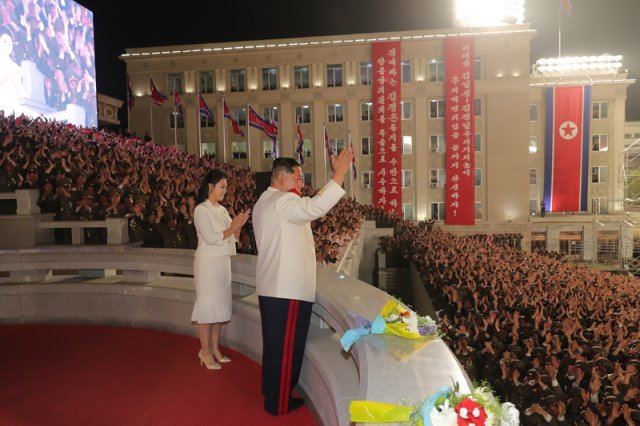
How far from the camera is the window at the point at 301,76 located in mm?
36000

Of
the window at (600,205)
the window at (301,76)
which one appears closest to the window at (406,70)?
the window at (301,76)

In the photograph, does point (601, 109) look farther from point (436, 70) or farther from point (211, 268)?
point (211, 268)

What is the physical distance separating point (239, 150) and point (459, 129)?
49.5ft

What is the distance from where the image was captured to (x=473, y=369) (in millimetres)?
5934

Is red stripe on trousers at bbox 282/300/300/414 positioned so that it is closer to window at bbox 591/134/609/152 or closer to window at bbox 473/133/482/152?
window at bbox 473/133/482/152

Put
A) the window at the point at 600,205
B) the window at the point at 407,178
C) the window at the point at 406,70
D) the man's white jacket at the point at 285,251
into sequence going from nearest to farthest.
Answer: the man's white jacket at the point at 285,251, the window at the point at 406,70, the window at the point at 407,178, the window at the point at 600,205

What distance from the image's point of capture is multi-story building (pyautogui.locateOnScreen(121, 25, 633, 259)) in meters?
34.4

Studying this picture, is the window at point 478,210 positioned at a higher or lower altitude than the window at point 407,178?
lower

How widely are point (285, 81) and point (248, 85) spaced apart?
8.50ft

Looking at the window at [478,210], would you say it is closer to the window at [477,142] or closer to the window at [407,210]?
the window at [477,142]

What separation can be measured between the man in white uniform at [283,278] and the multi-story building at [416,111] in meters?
30.7

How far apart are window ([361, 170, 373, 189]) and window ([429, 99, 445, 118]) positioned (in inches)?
221

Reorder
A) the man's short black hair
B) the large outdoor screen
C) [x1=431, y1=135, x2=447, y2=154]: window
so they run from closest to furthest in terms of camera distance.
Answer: the man's short black hair, the large outdoor screen, [x1=431, y1=135, x2=447, y2=154]: window

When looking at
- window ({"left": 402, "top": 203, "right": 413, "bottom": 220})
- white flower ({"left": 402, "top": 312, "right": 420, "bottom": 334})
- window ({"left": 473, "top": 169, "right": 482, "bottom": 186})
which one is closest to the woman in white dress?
white flower ({"left": 402, "top": 312, "right": 420, "bottom": 334})
